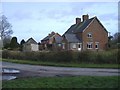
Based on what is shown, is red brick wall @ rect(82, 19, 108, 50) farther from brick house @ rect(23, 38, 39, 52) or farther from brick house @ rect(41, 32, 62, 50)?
brick house @ rect(23, 38, 39, 52)

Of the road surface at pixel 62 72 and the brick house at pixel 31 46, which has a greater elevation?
the brick house at pixel 31 46

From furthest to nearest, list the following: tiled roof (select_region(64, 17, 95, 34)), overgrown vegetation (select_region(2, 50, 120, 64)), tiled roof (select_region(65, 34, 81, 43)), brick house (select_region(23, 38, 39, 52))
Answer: brick house (select_region(23, 38, 39, 52)) < tiled roof (select_region(65, 34, 81, 43)) < tiled roof (select_region(64, 17, 95, 34)) < overgrown vegetation (select_region(2, 50, 120, 64))

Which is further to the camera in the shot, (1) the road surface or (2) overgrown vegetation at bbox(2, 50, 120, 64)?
(2) overgrown vegetation at bbox(2, 50, 120, 64)

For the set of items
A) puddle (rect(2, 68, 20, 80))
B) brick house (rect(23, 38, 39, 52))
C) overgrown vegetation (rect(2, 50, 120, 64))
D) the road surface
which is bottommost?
the road surface

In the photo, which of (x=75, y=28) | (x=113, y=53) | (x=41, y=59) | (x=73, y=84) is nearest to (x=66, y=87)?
(x=73, y=84)

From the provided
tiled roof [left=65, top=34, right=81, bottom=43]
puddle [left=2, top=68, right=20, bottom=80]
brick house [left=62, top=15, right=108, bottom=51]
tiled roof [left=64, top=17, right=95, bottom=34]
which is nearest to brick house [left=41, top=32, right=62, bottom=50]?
tiled roof [left=64, top=17, right=95, bottom=34]

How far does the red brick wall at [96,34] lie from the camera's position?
75.9 m

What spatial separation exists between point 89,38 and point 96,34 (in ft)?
7.29

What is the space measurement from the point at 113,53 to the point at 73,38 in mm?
45250

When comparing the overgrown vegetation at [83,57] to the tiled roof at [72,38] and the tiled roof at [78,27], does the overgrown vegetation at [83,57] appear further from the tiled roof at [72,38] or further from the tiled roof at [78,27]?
the tiled roof at [78,27]

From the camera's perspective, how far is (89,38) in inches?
3002

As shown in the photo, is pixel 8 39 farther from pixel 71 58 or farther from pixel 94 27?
pixel 71 58

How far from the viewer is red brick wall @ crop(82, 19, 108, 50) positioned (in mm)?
75875

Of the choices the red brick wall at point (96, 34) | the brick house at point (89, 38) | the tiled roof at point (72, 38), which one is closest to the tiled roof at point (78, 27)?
the brick house at point (89, 38)
